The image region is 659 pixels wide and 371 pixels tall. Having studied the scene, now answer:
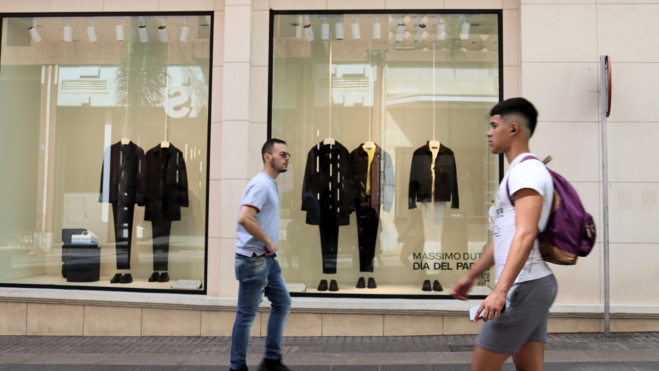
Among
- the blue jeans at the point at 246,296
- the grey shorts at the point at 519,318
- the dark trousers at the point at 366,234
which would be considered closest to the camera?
the grey shorts at the point at 519,318

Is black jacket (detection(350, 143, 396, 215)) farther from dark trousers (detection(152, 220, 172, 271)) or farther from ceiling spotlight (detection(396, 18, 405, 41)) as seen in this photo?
dark trousers (detection(152, 220, 172, 271))

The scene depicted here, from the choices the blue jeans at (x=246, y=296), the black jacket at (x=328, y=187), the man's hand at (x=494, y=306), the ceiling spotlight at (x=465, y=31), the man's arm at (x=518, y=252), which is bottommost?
the blue jeans at (x=246, y=296)

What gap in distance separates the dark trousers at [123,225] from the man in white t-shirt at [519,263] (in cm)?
634

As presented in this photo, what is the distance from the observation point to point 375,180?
729 cm

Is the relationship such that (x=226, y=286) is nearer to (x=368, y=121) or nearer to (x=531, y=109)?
(x=368, y=121)

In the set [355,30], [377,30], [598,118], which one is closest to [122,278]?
[355,30]

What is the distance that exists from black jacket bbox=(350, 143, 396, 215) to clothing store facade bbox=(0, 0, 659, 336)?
0.02 metres

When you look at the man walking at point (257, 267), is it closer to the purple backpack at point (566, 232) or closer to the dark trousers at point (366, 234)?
the purple backpack at point (566, 232)

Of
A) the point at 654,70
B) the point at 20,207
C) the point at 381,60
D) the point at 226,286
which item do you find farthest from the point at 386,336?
the point at 20,207

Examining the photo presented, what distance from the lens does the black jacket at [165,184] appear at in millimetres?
7426

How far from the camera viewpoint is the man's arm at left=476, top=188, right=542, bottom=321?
2.22m

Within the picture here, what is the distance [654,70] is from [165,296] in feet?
22.7

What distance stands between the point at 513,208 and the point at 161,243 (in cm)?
622

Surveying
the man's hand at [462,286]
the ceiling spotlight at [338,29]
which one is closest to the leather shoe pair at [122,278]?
the ceiling spotlight at [338,29]
